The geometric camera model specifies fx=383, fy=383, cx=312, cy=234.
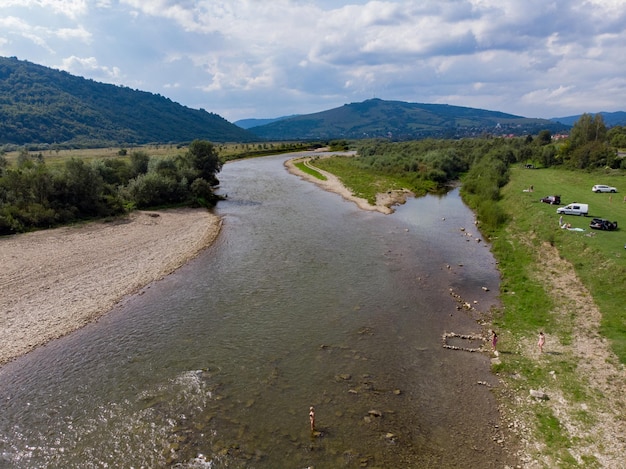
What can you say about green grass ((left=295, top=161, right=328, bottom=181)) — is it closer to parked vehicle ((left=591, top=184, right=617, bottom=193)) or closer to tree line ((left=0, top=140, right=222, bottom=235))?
tree line ((left=0, top=140, right=222, bottom=235))

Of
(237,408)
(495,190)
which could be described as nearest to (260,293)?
(237,408)

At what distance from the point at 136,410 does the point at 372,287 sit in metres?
21.3

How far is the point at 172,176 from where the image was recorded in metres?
69.3

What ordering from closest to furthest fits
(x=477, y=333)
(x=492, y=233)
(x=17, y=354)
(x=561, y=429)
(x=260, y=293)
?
(x=561, y=429) → (x=17, y=354) → (x=477, y=333) → (x=260, y=293) → (x=492, y=233)

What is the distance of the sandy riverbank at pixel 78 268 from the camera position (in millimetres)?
27594

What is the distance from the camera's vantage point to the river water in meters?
17.6

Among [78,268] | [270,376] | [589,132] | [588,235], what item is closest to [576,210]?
[588,235]

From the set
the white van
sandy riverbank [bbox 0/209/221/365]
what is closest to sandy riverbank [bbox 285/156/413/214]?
the white van

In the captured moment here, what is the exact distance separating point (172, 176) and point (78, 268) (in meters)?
35.4

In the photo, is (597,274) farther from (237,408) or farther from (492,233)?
(237,408)

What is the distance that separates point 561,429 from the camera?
18.2 m

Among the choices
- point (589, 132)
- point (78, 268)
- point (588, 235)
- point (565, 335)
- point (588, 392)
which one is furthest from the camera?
point (589, 132)

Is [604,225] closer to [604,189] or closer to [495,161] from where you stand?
[604,189]

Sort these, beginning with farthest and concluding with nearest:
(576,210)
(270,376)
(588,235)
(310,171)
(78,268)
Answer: (310,171) < (576,210) < (588,235) < (78,268) < (270,376)
